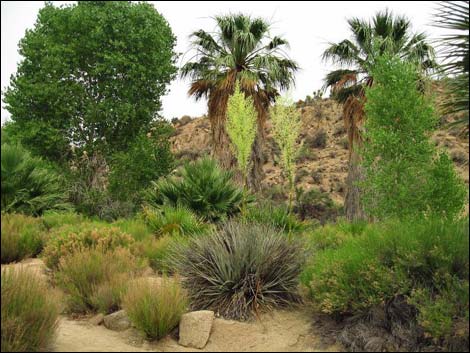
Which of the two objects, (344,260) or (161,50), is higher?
(161,50)

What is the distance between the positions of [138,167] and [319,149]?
22156mm

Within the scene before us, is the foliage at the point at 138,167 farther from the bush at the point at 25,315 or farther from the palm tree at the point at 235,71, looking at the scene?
the bush at the point at 25,315

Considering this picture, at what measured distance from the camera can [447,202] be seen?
9070mm

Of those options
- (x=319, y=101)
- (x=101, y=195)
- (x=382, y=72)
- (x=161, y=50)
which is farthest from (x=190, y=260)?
(x=319, y=101)

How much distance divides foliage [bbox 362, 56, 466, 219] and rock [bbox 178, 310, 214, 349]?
13.2 ft

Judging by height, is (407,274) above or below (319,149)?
below

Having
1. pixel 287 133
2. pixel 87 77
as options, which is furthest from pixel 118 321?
pixel 87 77

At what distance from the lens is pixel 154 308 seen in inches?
256

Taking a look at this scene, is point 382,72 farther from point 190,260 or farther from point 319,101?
point 319,101

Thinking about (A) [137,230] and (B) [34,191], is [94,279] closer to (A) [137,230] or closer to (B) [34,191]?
(A) [137,230]

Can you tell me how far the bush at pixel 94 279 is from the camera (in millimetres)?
7504

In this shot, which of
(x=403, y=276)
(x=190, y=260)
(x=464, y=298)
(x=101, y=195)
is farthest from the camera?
(x=101, y=195)

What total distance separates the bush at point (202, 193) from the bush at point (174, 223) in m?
0.86

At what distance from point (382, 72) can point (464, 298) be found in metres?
5.48
